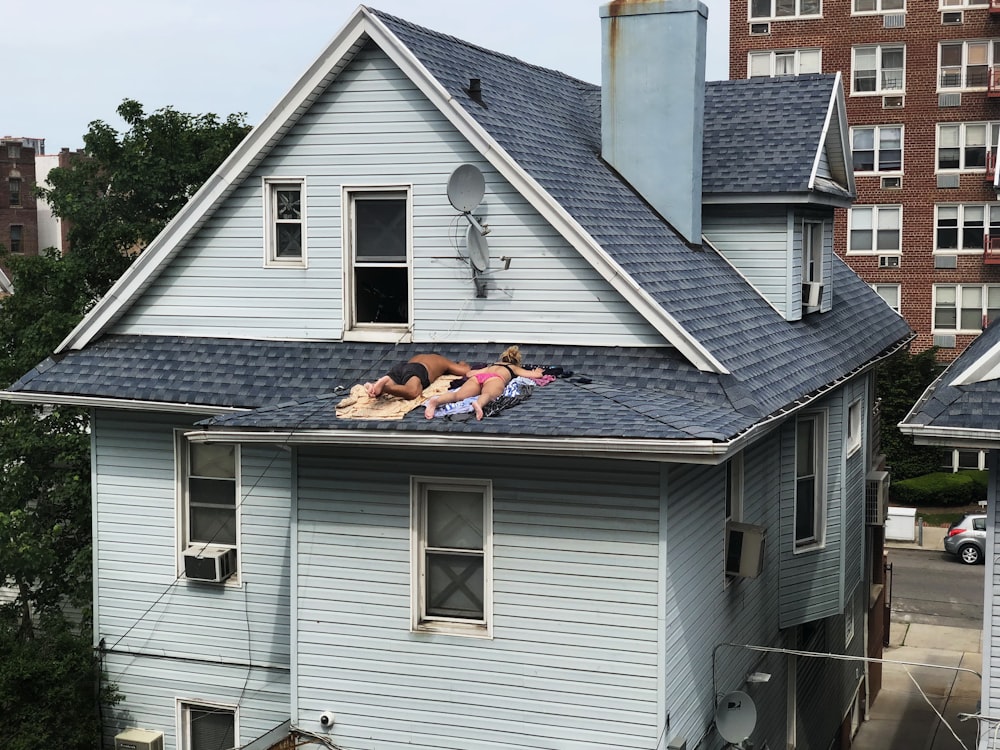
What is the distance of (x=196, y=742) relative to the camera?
16453mm

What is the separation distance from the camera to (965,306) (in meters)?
47.4

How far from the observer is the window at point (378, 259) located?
15539 mm

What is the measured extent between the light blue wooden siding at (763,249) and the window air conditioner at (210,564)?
321 inches

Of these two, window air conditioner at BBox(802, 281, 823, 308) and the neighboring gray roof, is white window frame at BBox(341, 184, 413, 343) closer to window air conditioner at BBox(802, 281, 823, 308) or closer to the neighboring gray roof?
the neighboring gray roof

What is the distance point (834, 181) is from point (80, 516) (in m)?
12.9

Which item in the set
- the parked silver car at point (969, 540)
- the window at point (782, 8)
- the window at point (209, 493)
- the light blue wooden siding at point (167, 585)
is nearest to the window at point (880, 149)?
the window at point (782, 8)

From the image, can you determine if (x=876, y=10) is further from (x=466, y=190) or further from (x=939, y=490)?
(x=466, y=190)

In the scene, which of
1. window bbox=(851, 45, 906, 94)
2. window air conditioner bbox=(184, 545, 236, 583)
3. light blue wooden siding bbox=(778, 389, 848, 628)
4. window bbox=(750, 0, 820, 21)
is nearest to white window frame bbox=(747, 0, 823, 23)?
window bbox=(750, 0, 820, 21)

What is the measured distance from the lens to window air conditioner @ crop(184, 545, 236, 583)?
619 inches

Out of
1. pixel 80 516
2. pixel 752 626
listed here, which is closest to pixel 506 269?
pixel 752 626

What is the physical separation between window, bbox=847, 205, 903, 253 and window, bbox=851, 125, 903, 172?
149cm

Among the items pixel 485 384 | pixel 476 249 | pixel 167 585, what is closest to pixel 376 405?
pixel 485 384

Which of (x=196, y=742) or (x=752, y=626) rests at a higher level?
(x=752, y=626)

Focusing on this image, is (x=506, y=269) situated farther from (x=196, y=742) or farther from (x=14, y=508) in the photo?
(x=14, y=508)
